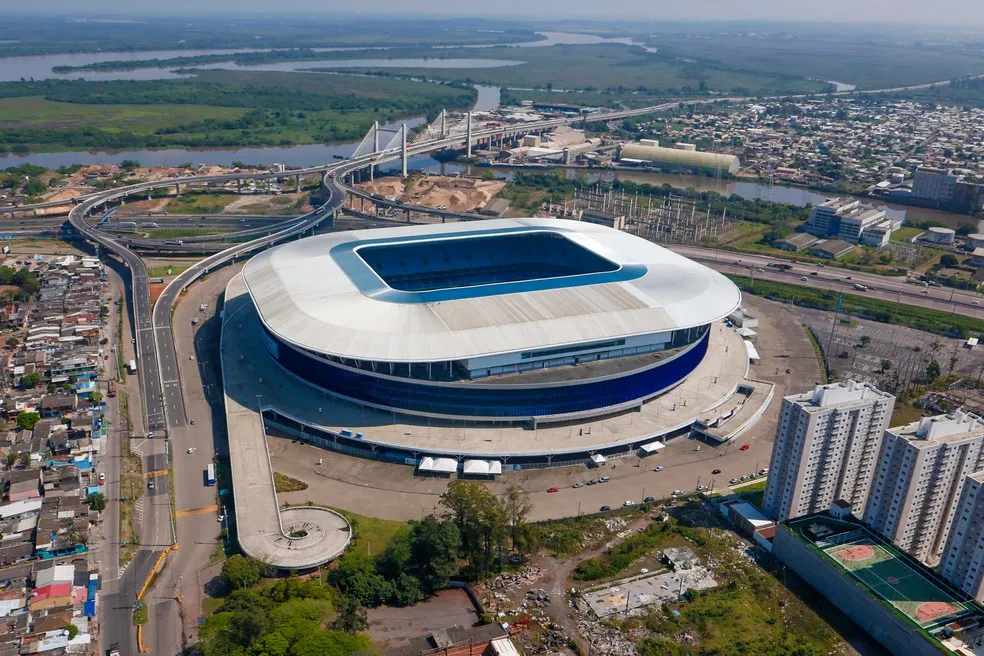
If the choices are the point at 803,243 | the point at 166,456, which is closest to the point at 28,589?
the point at 166,456

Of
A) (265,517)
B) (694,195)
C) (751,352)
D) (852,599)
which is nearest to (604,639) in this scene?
(852,599)

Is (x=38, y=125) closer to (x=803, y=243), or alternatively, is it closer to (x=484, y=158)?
A: (x=484, y=158)

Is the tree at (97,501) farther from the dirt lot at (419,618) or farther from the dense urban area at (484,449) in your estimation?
the dirt lot at (419,618)

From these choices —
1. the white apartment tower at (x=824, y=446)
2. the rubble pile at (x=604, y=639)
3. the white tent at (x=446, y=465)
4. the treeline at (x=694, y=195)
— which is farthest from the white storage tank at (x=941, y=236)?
the rubble pile at (x=604, y=639)

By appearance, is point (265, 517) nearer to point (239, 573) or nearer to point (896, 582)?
point (239, 573)

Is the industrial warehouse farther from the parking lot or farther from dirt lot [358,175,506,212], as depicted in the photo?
dirt lot [358,175,506,212]
